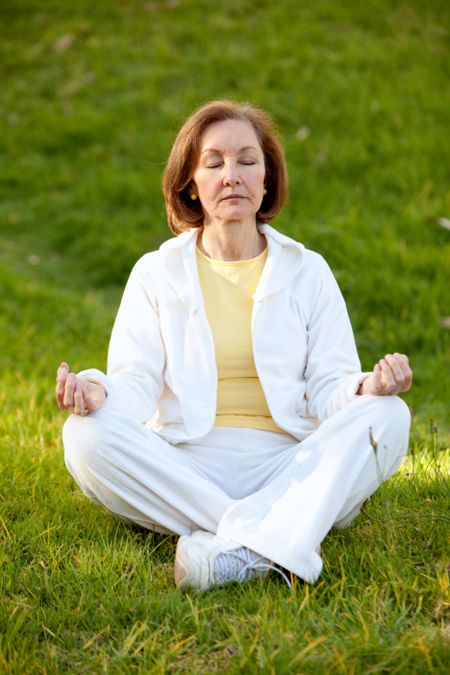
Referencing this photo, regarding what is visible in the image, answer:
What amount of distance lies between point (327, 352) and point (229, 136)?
92 cm

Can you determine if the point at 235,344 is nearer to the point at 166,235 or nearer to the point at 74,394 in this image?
the point at 74,394

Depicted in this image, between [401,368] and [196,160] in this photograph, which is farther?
[196,160]

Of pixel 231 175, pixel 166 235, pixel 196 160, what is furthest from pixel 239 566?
pixel 166 235

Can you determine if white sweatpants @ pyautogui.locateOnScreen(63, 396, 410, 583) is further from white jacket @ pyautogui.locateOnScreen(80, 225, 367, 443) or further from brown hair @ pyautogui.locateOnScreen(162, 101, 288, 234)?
brown hair @ pyautogui.locateOnScreen(162, 101, 288, 234)

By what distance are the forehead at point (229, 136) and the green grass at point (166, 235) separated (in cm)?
132

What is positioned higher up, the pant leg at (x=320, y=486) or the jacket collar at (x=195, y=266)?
the jacket collar at (x=195, y=266)

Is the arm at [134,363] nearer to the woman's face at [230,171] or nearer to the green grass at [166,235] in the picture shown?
the woman's face at [230,171]

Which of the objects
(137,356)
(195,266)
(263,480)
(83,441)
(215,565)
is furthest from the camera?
(195,266)

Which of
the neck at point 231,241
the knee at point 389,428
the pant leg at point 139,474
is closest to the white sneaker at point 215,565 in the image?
the pant leg at point 139,474

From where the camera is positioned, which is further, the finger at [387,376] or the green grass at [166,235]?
the finger at [387,376]

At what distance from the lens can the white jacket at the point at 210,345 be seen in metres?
3.62

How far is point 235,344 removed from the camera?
3730 millimetres

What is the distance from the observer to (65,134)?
9461 mm

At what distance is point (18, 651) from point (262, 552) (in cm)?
82
